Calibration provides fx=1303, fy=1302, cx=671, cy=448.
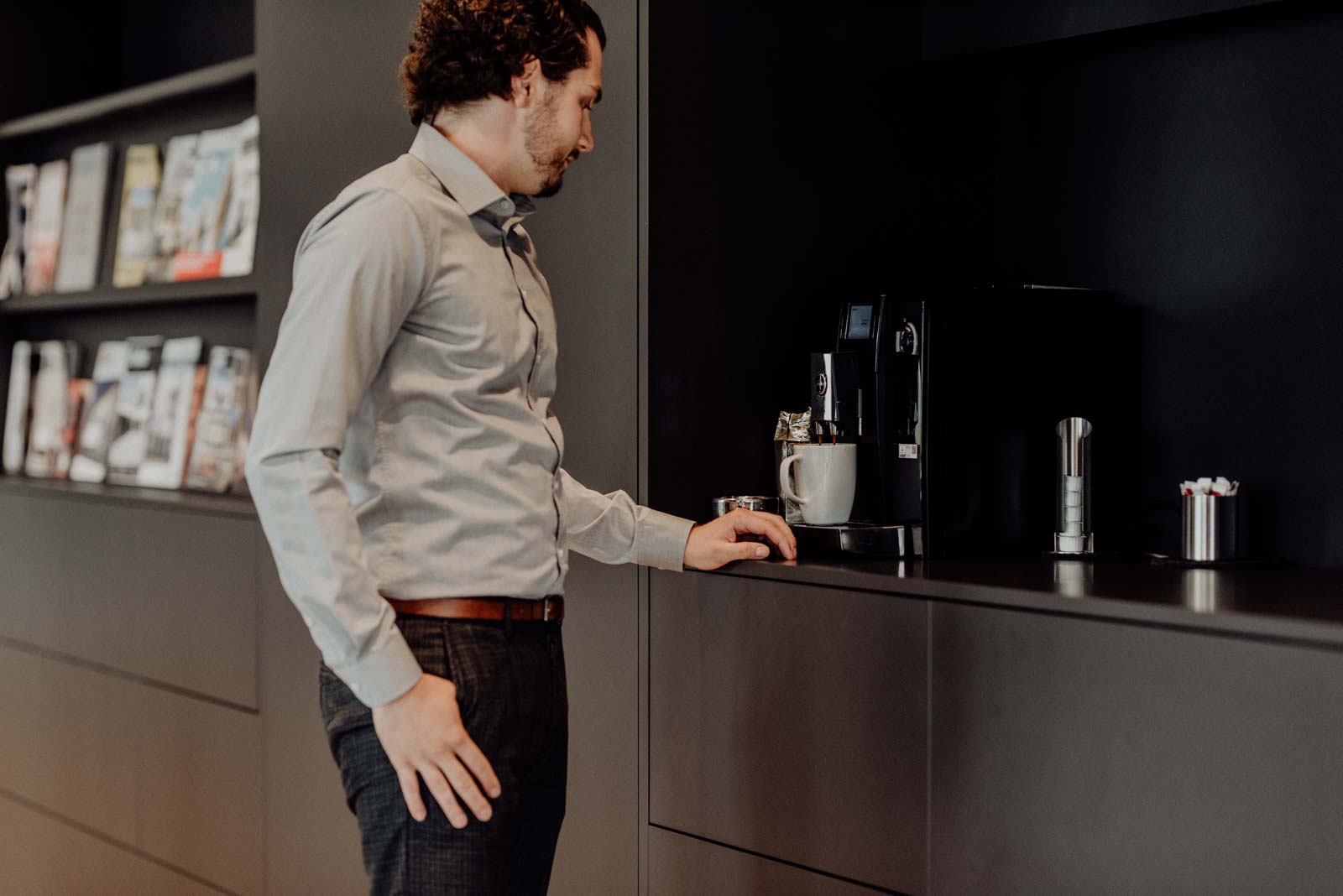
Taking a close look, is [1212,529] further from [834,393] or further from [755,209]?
[755,209]

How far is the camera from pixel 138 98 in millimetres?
2990

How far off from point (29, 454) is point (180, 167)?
920mm

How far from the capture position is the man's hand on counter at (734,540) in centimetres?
177

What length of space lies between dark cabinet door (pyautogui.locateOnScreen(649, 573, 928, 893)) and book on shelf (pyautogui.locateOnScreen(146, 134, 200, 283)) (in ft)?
5.93

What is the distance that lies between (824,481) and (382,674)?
846 mm

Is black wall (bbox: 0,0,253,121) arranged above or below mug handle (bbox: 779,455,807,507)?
above

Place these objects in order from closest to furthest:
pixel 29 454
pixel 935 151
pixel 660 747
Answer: pixel 660 747, pixel 935 151, pixel 29 454

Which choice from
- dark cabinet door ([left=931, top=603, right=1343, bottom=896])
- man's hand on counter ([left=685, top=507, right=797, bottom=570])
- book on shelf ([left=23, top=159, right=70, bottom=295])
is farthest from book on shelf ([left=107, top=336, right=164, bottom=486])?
dark cabinet door ([left=931, top=603, right=1343, bottom=896])

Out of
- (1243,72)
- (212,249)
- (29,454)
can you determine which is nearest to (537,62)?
(1243,72)

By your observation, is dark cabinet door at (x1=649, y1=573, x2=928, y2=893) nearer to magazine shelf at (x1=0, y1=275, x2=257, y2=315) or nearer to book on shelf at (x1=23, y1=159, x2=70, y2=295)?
magazine shelf at (x1=0, y1=275, x2=257, y2=315)

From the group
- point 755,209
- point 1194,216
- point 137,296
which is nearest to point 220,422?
point 137,296

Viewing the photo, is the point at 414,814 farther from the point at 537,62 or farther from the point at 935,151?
the point at 935,151

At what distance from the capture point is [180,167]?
10.2 ft

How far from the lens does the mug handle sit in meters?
1.88
